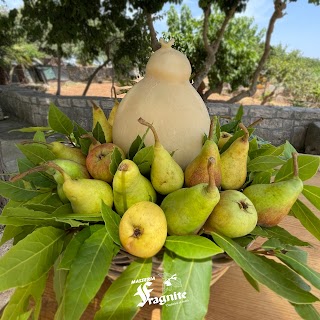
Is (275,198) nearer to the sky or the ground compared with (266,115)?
nearer to the sky

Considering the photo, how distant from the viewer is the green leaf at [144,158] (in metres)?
0.50

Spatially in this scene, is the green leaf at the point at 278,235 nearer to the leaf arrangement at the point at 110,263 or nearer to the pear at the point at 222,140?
the leaf arrangement at the point at 110,263

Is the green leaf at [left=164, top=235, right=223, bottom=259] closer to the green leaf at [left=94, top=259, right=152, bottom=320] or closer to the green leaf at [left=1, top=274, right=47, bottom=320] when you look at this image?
the green leaf at [left=94, top=259, right=152, bottom=320]

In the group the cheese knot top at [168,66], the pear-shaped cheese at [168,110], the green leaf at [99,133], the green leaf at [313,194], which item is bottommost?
the green leaf at [313,194]

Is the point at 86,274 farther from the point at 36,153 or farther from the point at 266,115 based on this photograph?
the point at 266,115

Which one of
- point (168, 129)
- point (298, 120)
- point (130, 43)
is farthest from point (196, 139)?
point (130, 43)

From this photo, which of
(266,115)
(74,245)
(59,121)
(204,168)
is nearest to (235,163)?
(204,168)

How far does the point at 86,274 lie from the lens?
0.39 m

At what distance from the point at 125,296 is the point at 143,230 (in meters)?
0.09

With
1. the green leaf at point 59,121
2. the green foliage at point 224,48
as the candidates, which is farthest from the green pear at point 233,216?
the green foliage at point 224,48

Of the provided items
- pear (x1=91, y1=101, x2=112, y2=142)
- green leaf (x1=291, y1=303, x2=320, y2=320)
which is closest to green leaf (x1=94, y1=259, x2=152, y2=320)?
green leaf (x1=291, y1=303, x2=320, y2=320)

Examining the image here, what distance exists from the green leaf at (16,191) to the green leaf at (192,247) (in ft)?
0.90

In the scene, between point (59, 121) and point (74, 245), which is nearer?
point (74, 245)

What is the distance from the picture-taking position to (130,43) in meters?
5.46
